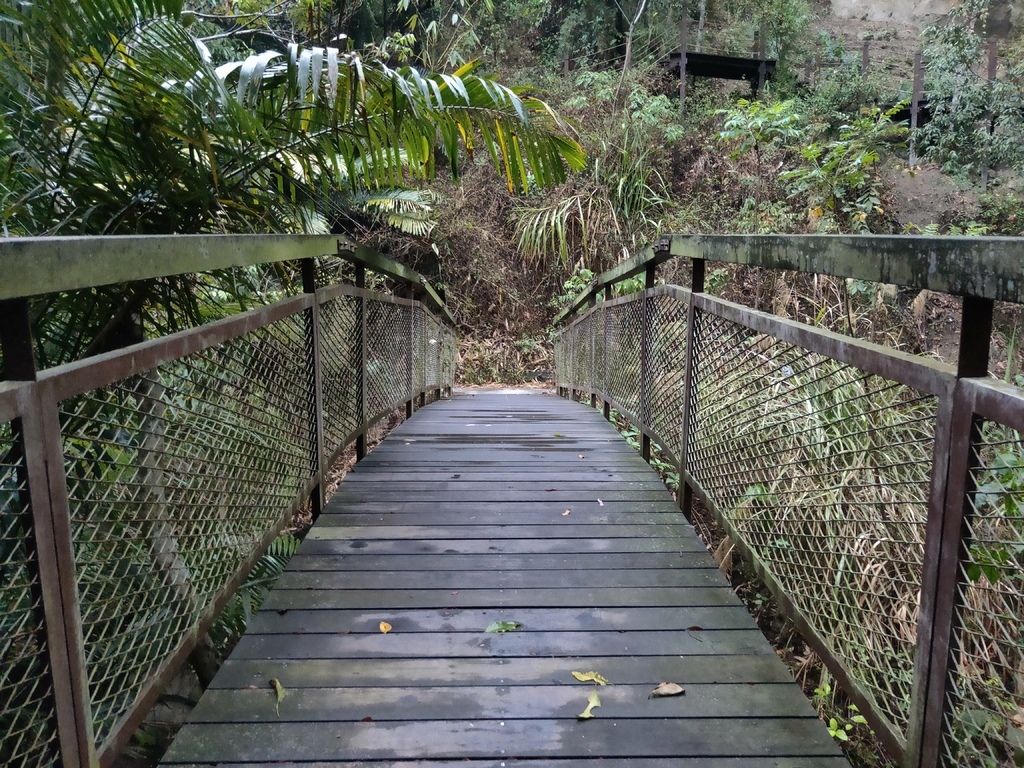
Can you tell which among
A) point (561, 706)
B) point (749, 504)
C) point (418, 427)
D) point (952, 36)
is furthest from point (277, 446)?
point (952, 36)

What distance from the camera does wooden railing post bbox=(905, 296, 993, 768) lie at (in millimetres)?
1139

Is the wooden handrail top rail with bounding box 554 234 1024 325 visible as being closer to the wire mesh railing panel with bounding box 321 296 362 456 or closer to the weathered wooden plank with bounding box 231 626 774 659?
the weathered wooden plank with bounding box 231 626 774 659

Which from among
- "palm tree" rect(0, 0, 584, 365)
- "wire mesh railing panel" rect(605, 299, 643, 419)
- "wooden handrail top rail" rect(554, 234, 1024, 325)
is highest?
"palm tree" rect(0, 0, 584, 365)

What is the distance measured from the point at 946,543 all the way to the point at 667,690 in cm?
74

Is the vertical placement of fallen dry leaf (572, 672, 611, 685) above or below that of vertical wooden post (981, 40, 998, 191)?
below

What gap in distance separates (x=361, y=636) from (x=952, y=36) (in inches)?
600

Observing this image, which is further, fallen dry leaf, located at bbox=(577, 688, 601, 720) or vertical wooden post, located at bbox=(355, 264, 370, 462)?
vertical wooden post, located at bbox=(355, 264, 370, 462)

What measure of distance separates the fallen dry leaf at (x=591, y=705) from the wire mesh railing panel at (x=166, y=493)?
2.99 ft

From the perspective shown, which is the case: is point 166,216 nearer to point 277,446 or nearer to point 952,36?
point 277,446

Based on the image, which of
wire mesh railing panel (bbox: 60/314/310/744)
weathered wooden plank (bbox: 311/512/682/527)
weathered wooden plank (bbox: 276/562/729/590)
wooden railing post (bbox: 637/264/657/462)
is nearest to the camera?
wire mesh railing panel (bbox: 60/314/310/744)

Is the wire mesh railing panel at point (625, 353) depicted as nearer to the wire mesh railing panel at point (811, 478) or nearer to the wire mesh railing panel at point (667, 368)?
the wire mesh railing panel at point (667, 368)

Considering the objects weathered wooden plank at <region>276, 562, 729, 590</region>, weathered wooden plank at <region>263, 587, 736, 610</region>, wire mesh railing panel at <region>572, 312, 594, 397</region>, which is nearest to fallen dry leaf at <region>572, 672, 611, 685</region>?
weathered wooden plank at <region>263, 587, 736, 610</region>

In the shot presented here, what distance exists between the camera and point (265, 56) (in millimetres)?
2320

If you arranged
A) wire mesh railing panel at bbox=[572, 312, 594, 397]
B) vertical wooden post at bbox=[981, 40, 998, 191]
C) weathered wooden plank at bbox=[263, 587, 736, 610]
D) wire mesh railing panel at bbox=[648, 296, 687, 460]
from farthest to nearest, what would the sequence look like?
vertical wooden post at bbox=[981, 40, 998, 191] < wire mesh railing panel at bbox=[572, 312, 594, 397] < wire mesh railing panel at bbox=[648, 296, 687, 460] < weathered wooden plank at bbox=[263, 587, 736, 610]
